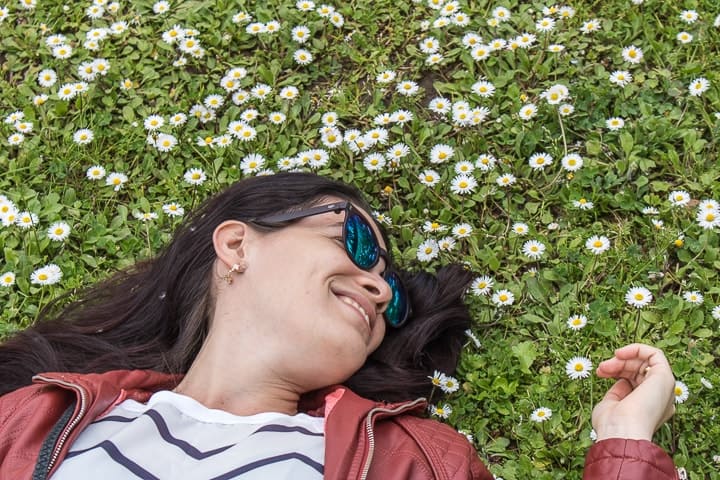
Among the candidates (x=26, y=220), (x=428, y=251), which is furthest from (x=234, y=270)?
(x=26, y=220)

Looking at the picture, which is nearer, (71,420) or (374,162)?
(71,420)

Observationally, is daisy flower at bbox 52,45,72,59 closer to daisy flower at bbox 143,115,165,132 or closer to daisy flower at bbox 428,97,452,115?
daisy flower at bbox 143,115,165,132

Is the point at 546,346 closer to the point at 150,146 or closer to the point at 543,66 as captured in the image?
the point at 543,66

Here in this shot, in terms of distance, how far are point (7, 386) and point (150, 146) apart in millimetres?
1425

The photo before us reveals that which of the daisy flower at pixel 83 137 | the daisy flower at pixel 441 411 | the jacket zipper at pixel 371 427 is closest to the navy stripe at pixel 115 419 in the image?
the jacket zipper at pixel 371 427

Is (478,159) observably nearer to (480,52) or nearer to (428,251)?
(428,251)

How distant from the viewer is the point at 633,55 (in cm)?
401

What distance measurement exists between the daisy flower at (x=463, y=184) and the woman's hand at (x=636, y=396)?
125 centimetres

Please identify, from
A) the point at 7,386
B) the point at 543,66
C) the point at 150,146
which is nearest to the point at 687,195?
the point at 543,66

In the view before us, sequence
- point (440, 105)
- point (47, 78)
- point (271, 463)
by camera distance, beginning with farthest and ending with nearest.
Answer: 1. point (47, 78)
2. point (440, 105)
3. point (271, 463)

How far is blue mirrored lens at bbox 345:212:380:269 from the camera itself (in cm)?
283

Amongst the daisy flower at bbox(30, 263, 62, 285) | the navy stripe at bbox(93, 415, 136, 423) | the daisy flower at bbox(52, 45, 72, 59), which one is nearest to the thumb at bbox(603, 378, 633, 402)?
the navy stripe at bbox(93, 415, 136, 423)

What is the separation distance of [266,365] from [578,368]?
1.13 meters

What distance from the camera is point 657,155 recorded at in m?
3.68
